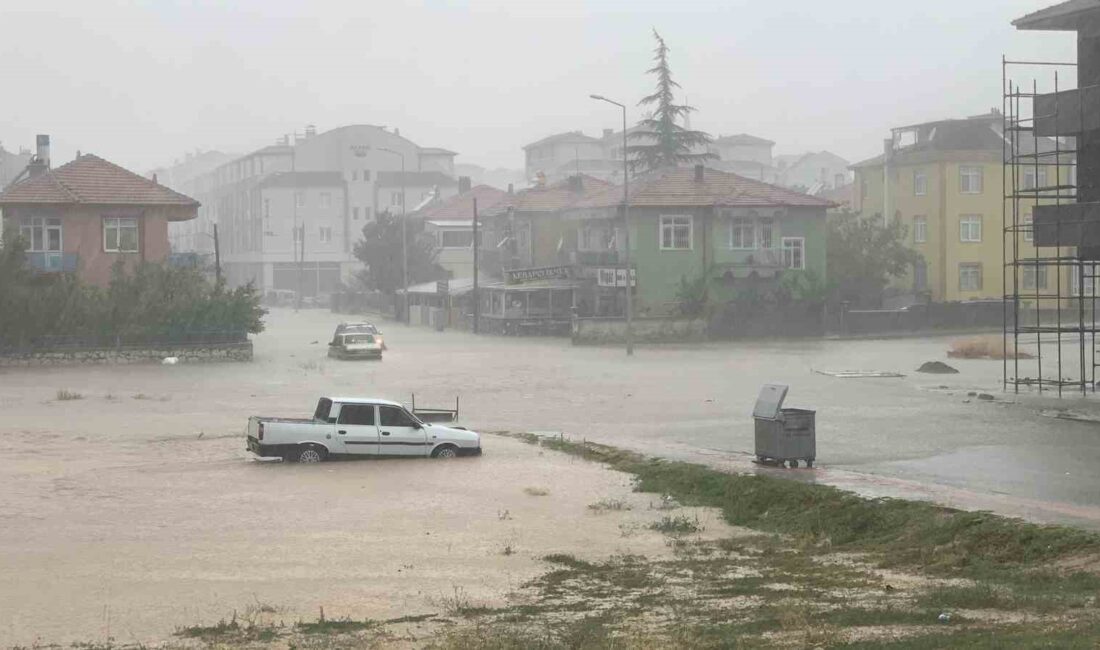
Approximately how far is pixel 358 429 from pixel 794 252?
51626 mm

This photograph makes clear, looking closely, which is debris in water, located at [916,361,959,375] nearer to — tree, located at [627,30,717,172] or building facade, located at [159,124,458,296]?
tree, located at [627,30,717,172]

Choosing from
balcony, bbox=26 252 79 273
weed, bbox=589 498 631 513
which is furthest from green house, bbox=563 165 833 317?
weed, bbox=589 498 631 513

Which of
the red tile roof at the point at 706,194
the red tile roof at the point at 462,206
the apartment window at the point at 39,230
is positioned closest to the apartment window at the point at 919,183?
the red tile roof at the point at 706,194

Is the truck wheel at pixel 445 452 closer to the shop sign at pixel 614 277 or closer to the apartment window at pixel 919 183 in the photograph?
the shop sign at pixel 614 277

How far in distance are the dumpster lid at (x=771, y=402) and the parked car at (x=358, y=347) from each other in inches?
1346

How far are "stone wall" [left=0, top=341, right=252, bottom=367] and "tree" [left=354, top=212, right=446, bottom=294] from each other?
4805cm

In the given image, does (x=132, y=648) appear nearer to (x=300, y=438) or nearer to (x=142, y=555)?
(x=142, y=555)

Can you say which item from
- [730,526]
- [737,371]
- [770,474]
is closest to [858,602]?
[730,526]

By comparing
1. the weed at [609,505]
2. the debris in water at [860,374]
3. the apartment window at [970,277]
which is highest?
the apartment window at [970,277]

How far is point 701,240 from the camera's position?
7388 cm

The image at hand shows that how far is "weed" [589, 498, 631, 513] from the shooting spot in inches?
851

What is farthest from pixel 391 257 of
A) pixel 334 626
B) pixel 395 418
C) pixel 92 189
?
pixel 334 626

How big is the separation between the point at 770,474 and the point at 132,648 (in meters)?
12.3

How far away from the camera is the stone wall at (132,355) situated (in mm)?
53844
